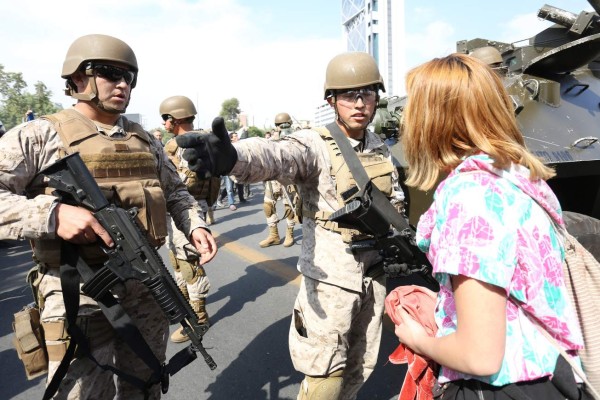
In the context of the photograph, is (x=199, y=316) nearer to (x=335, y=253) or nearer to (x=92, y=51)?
(x=335, y=253)

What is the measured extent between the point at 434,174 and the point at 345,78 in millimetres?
1161

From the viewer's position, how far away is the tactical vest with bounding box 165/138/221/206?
3.89 m

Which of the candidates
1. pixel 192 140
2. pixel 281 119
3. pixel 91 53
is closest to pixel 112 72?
pixel 91 53

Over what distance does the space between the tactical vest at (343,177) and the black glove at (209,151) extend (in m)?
0.71

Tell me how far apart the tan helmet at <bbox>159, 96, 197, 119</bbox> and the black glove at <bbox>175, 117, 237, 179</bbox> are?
2725 mm

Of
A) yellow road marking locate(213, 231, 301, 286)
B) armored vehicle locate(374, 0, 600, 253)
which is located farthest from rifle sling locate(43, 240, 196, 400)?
yellow road marking locate(213, 231, 301, 286)

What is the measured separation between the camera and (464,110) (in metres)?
1.03

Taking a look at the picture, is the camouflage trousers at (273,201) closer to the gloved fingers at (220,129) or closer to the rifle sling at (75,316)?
the rifle sling at (75,316)

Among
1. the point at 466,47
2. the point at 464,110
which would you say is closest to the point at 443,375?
the point at 464,110

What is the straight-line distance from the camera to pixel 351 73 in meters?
2.11

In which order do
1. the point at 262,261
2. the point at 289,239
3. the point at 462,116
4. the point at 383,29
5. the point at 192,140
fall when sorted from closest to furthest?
1. the point at 462,116
2. the point at 192,140
3. the point at 262,261
4. the point at 289,239
5. the point at 383,29

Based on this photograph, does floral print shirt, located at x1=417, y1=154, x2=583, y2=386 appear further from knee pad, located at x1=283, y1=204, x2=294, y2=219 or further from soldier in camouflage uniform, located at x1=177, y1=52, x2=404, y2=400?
knee pad, located at x1=283, y1=204, x2=294, y2=219

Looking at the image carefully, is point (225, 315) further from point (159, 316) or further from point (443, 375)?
point (443, 375)

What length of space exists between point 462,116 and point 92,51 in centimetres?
164
